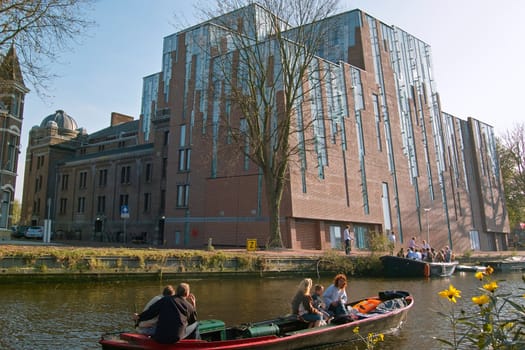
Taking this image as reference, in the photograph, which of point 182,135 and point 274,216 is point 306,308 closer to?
point 274,216

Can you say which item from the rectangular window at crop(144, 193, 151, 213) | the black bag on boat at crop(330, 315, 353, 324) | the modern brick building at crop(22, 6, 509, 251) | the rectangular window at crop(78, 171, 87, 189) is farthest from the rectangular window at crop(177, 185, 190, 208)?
the black bag on boat at crop(330, 315, 353, 324)

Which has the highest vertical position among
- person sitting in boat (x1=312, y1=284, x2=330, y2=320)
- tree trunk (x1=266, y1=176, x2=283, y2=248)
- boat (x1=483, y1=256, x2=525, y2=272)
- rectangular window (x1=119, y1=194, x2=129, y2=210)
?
rectangular window (x1=119, y1=194, x2=129, y2=210)

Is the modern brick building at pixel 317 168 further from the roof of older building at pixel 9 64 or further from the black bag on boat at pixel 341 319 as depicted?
the black bag on boat at pixel 341 319

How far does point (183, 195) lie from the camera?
136ft

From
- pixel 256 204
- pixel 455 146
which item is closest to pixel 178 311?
pixel 256 204

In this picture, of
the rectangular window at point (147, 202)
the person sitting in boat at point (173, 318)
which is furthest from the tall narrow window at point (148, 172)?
the person sitting in boat at point (173, 318)

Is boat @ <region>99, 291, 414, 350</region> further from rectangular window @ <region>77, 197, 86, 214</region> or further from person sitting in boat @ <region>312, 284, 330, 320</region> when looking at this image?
rectangular window @ <region>77, 197, 86, 214</region>

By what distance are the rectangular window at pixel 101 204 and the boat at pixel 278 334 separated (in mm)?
46129

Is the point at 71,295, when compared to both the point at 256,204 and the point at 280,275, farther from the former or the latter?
the point at 256,204

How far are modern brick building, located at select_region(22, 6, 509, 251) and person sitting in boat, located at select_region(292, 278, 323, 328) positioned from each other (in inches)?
829

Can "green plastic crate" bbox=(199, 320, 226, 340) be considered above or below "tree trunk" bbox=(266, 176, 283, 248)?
below

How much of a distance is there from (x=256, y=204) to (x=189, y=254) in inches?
577

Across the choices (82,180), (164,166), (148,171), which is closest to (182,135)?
(164,166)

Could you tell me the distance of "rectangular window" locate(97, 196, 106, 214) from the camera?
52719mm
